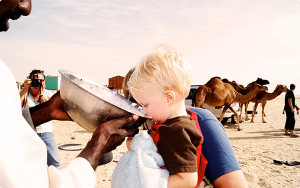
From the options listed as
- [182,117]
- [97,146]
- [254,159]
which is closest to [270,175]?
[254,159]

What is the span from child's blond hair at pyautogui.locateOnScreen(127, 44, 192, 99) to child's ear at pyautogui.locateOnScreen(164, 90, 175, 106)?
2 centimetres

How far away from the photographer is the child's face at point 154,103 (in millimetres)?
1350

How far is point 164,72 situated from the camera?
1.31 m

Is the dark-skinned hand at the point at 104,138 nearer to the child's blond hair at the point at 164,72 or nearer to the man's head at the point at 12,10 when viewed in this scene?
the child's blond hair at the point at 164,72

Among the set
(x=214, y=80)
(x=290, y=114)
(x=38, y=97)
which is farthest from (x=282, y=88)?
(x=38, y=97)

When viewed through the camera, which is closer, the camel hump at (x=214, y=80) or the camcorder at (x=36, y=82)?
the camcorder at (x=36, y=82)

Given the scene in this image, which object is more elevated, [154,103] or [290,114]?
[154,103]

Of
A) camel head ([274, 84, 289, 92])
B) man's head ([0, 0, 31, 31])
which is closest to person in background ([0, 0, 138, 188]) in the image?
man's head ([0, 0, 31, 31])

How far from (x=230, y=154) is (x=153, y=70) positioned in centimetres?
76

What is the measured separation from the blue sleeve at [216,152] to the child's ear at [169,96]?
32cm

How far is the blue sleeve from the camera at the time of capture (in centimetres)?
136

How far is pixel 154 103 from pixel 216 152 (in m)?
0.52

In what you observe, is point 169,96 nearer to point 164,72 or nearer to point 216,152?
point 164,72

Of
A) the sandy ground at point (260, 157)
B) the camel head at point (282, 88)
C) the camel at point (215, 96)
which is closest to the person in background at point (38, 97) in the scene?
the sandy ground at point (260, 157)
